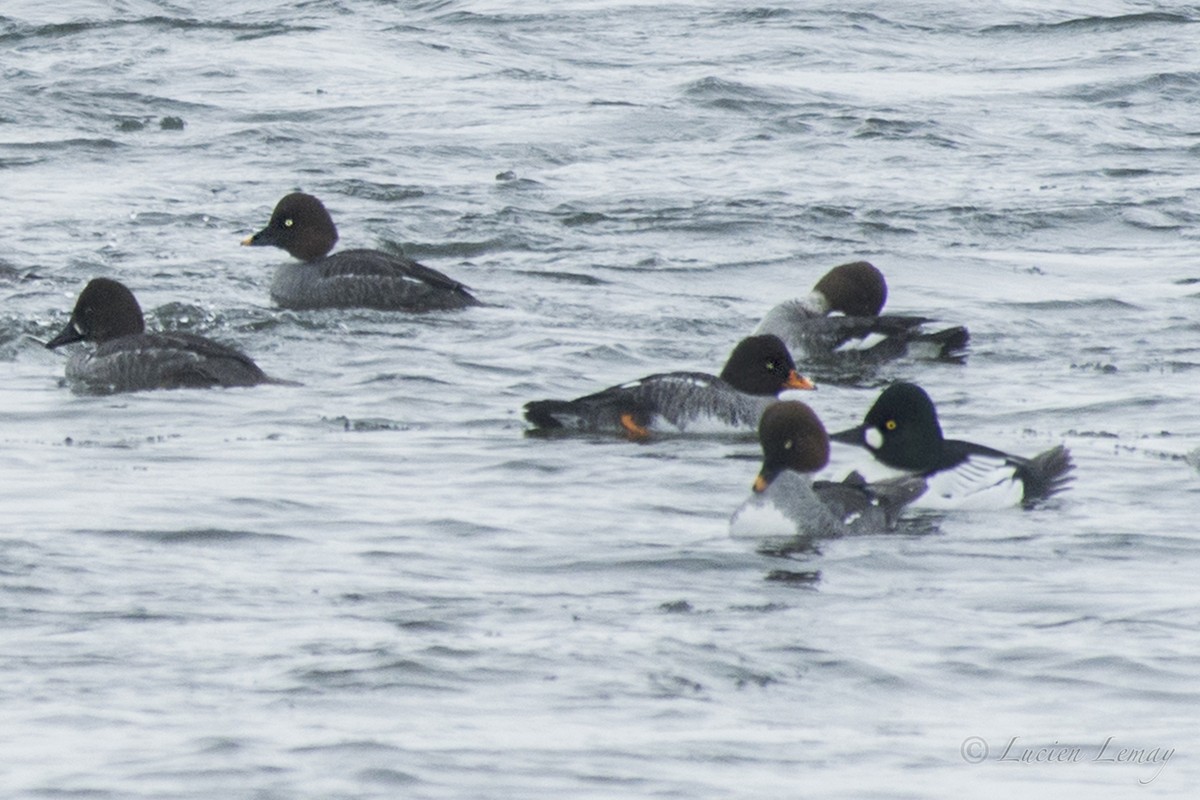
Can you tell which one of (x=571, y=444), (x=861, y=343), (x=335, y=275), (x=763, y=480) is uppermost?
(x=763, y=480)

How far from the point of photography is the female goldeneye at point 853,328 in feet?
50.6

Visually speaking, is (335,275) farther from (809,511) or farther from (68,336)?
(809,511)

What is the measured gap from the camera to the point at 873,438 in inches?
466

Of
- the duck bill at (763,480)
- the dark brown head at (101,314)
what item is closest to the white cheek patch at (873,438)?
the duck bill at (763,480)

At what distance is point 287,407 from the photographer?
1335 centimetres

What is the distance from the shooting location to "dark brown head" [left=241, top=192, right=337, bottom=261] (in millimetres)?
17719

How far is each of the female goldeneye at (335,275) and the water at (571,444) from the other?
0.35 metres

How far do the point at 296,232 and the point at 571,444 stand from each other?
563cm

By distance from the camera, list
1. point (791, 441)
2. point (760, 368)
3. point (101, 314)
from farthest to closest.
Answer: point (101, 314)
point (760, 368)
point (791, 441)

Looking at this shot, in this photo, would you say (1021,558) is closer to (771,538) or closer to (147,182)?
(771,538)

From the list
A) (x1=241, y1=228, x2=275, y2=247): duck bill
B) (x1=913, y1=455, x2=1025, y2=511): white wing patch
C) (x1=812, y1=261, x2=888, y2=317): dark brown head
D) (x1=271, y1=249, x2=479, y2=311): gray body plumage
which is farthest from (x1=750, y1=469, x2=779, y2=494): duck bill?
(x1=241, y1=228, x2=275, y2=247): duck bill

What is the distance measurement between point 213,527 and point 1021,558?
325 cm

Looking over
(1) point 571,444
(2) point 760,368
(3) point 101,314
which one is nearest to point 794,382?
(2) point 760,368

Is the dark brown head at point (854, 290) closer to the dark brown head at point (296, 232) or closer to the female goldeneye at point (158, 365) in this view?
the dark brown head at point (296, 232)
